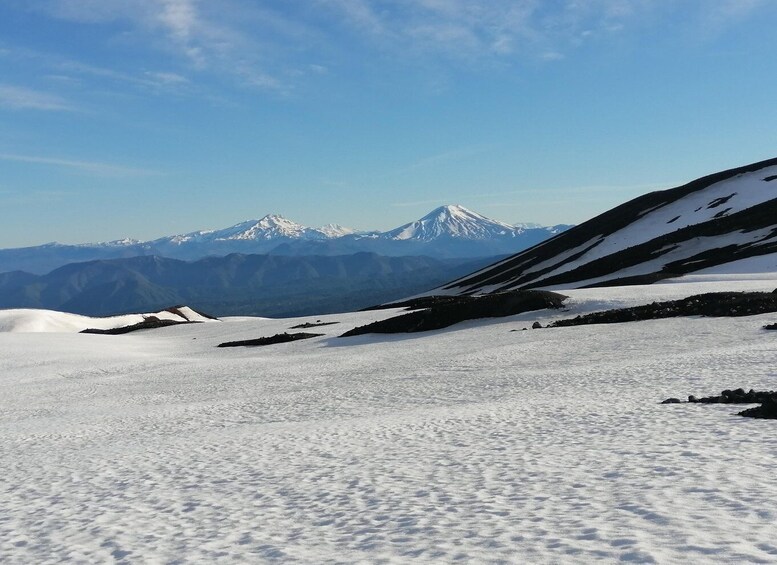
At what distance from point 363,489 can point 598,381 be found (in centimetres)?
1345

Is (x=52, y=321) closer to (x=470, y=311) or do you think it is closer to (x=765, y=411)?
(x=470, y=311)

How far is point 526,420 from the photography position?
1758 centimetres

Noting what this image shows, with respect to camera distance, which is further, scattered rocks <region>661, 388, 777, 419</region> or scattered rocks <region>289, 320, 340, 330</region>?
scattered rocks <region>289, 320, 340, 330</region>

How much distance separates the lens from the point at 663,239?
86000 millimetres

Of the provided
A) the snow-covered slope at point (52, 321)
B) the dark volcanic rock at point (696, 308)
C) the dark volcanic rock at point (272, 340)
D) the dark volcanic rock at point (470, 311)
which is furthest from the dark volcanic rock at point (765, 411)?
the snow-covered slope at point (52, 321)

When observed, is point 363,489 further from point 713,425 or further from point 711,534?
point 713,425

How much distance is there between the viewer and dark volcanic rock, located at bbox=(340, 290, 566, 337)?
46.3 m

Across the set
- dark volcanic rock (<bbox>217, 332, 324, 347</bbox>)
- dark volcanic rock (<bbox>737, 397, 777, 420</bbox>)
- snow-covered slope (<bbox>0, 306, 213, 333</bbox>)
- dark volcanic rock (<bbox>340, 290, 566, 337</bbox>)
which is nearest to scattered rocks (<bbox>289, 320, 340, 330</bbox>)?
dark volcanic rock (<bbox>217, 332, 324, 347</bbox>)

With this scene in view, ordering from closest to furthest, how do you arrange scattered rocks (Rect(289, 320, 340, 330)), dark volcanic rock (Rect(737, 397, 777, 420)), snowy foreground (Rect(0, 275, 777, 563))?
Result: snowy foreground (Rect(0, 275, 777, 563))
dark volcanic rock (Rect(737, 397, 777, 420))
scattered rocks (Rect(289, 320, 340, 330))

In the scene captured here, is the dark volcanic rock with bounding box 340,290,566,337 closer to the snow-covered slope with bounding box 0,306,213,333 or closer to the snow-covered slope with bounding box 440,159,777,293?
the snow-covered slope with bounding box 440,159,777,293

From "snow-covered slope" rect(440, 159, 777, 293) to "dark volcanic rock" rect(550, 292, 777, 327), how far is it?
18351mm

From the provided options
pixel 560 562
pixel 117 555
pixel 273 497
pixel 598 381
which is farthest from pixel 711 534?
pixel 598 381

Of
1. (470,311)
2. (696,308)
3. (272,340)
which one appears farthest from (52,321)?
(696,308)

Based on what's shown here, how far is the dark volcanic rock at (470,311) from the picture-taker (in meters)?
46.3
